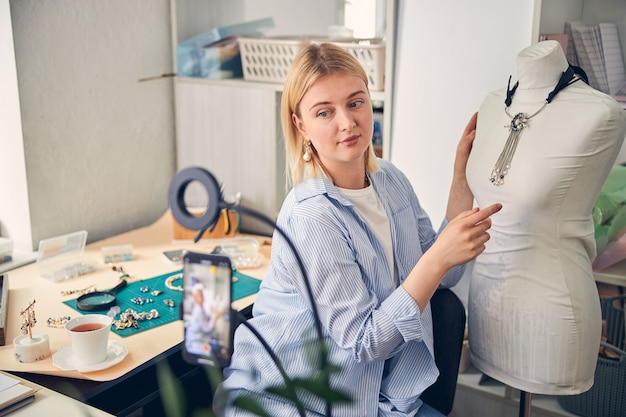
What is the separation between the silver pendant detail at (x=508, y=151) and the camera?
59.6 inches

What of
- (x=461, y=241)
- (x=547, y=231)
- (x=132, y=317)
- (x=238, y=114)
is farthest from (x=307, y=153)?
(x=238, y=114)

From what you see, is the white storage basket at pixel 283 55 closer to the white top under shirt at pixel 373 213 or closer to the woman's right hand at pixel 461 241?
the white top under shirt at pixel 373 213

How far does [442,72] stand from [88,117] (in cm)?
123

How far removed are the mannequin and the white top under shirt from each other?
23cm

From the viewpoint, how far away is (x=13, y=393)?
1.33 metres

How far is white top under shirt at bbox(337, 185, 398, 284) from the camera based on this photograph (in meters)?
1.57

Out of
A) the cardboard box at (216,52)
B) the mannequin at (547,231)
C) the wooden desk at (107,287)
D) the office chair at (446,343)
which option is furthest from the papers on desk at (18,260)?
the mannequin at (547,231)

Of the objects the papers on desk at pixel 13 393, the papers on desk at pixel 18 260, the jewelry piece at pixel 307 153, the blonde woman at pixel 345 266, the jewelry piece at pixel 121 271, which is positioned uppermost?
the jewelry piece at pixel 307 153

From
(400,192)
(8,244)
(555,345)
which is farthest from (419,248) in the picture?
(8,244)

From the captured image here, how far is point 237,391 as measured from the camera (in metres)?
1.51

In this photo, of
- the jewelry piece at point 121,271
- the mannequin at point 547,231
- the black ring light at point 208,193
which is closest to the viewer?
the black ring light at point 208,193

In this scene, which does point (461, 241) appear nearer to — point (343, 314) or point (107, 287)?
point (343, 314)

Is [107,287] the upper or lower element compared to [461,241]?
lower

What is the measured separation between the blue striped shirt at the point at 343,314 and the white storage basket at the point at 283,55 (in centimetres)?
Answer: 66
